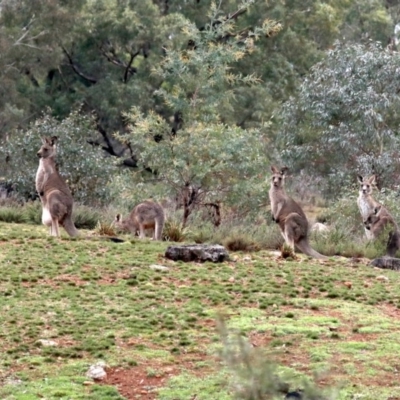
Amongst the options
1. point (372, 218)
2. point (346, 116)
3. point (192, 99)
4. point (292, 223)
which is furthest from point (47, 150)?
point (346, 116)

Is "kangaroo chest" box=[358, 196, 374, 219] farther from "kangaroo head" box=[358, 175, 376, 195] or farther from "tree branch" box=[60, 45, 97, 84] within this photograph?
"tree branch" box=[60, 45, 97, 84]

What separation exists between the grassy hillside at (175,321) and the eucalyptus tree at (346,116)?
12.9 meters

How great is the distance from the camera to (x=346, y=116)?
26250mm

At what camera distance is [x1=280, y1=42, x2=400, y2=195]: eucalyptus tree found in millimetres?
25406

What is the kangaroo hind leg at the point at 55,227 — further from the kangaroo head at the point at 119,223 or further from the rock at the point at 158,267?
the rock at the point at 158,267

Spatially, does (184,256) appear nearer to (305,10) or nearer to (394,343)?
(394,343)

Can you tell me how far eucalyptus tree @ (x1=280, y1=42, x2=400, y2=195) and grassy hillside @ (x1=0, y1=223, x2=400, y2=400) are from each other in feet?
42.4

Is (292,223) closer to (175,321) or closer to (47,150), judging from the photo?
(47,150)

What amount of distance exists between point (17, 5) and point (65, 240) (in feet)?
63.4

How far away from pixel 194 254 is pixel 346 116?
1490 cm

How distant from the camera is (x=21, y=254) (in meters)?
12.1

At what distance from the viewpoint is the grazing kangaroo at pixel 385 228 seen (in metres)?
15.4

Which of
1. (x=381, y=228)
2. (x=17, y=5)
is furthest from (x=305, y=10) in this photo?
(x=381, y=228)

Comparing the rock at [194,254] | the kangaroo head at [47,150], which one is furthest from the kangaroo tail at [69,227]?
the rock at [194,254]
